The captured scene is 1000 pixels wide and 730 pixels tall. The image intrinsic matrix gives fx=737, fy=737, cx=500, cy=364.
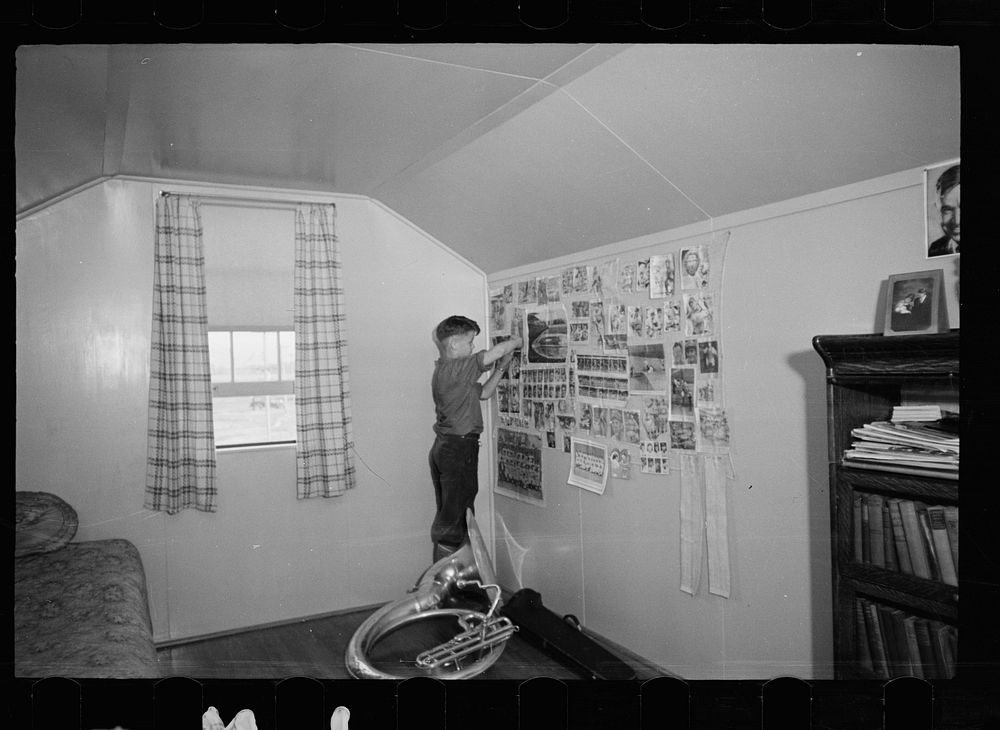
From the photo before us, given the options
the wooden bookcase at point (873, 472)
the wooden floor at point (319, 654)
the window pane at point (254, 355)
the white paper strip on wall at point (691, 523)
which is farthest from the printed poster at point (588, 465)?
the window pane at point (254, 355)

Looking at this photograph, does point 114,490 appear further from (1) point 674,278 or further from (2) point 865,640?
(2) point 865,640

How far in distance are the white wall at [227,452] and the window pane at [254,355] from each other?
17 cm

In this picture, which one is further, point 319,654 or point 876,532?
point 319,654

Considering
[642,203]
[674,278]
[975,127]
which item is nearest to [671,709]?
[674,278]

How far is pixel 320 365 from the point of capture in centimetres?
166

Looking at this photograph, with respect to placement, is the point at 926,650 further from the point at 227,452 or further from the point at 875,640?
the point at 227,452

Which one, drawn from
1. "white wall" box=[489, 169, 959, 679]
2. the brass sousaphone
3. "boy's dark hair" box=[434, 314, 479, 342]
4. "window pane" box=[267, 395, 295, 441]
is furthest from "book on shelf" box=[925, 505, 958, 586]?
"window pane" box=[267, 395, 295, 441]

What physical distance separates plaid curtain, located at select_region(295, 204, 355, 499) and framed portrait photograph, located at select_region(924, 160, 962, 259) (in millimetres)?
1266

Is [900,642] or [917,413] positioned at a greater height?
[917,413]

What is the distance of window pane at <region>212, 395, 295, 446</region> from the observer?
1.65 meters

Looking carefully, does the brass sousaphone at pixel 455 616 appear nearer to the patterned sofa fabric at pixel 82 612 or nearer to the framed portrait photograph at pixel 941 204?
the patterned sofa fabric at pixel 82 612

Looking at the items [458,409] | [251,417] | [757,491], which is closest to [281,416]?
[251,417]

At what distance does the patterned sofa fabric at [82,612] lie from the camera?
63.2 inches

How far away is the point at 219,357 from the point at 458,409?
546 millimetres
